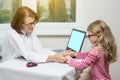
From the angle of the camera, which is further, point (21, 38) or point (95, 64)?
point (21, 38)

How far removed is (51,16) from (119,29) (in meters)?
0.93

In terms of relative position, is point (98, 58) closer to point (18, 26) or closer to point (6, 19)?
point (18, 26)

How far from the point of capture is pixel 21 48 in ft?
7.13

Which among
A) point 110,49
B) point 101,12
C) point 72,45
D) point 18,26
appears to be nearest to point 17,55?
point 18,26

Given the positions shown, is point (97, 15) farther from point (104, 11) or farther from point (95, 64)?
point (95, 64)

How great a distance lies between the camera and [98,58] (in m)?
1.97

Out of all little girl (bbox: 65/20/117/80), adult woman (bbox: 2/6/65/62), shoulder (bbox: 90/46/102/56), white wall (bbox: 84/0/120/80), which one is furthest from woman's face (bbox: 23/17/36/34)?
white wall (bbox: 84/0/120/80)

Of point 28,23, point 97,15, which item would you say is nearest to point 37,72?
point 28,23

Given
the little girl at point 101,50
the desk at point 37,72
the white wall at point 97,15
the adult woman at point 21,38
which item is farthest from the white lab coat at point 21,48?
the white wall at point 97,15

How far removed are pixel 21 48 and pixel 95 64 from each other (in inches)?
25.8

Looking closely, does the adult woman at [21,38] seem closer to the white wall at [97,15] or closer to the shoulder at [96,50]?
the shoulder at [96,50]

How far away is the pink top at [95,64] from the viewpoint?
1.91m

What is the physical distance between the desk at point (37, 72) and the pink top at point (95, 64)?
7 cm

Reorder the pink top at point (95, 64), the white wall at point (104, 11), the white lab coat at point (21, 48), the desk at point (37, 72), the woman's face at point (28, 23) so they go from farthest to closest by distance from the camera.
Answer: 1. the white wall at point (104, 11)
2. the woman's face at point (28, 23)
3. the white lab coat at point (21, 48)
4. the pink top at point (95, 64)
5. the desk at point (37, 72)
